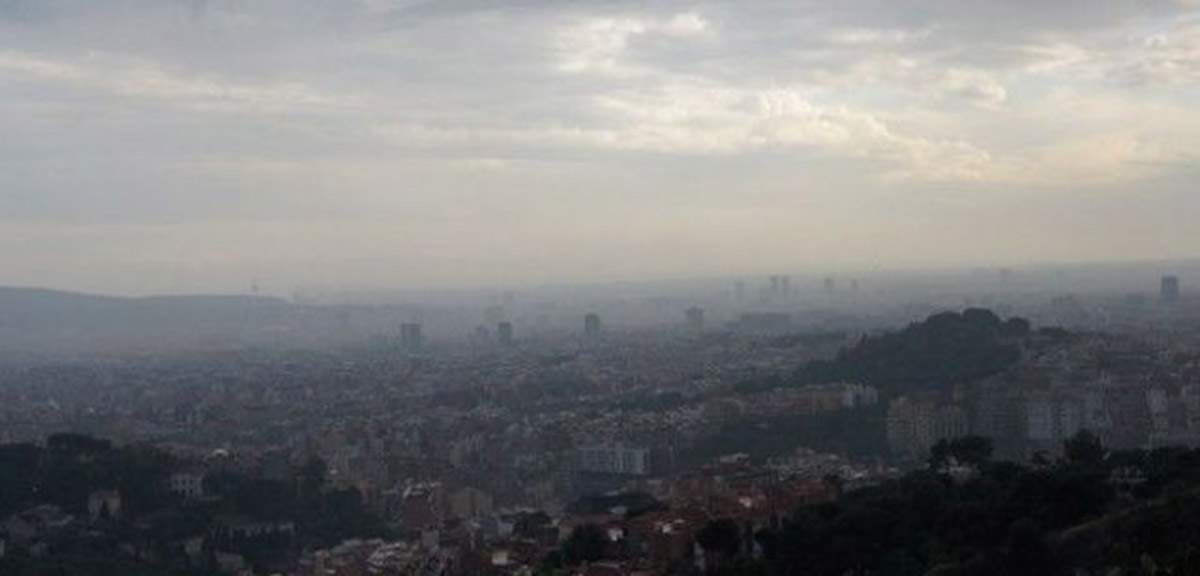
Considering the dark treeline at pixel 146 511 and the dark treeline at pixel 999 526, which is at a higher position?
the dark treeline at pixel 999 526

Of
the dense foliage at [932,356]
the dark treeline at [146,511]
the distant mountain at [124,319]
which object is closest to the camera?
the dark treeline at [146,511]

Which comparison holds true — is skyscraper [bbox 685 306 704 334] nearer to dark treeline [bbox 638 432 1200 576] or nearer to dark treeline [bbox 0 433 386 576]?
dark treeline [bbox 0 433 386 576]

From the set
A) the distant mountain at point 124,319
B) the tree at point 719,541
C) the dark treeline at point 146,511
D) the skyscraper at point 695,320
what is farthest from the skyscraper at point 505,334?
the tree at point 719,541

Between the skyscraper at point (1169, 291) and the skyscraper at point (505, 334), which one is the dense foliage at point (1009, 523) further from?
the skyscraper at point (1169, 291)

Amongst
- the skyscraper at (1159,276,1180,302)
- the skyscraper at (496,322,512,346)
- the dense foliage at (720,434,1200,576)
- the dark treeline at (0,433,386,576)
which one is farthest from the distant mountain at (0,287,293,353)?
the dense foliage at (720,434,1200,576)

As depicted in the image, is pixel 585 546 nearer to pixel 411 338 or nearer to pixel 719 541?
pixel 719 541

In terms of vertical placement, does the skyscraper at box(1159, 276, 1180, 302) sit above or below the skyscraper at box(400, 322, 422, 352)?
above

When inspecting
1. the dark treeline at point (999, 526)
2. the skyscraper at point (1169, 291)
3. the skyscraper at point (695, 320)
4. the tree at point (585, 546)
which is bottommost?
the tree at point (585, 546)

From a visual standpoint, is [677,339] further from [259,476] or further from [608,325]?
[259,476]

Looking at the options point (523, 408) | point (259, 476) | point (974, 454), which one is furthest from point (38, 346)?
point (974, 454)
